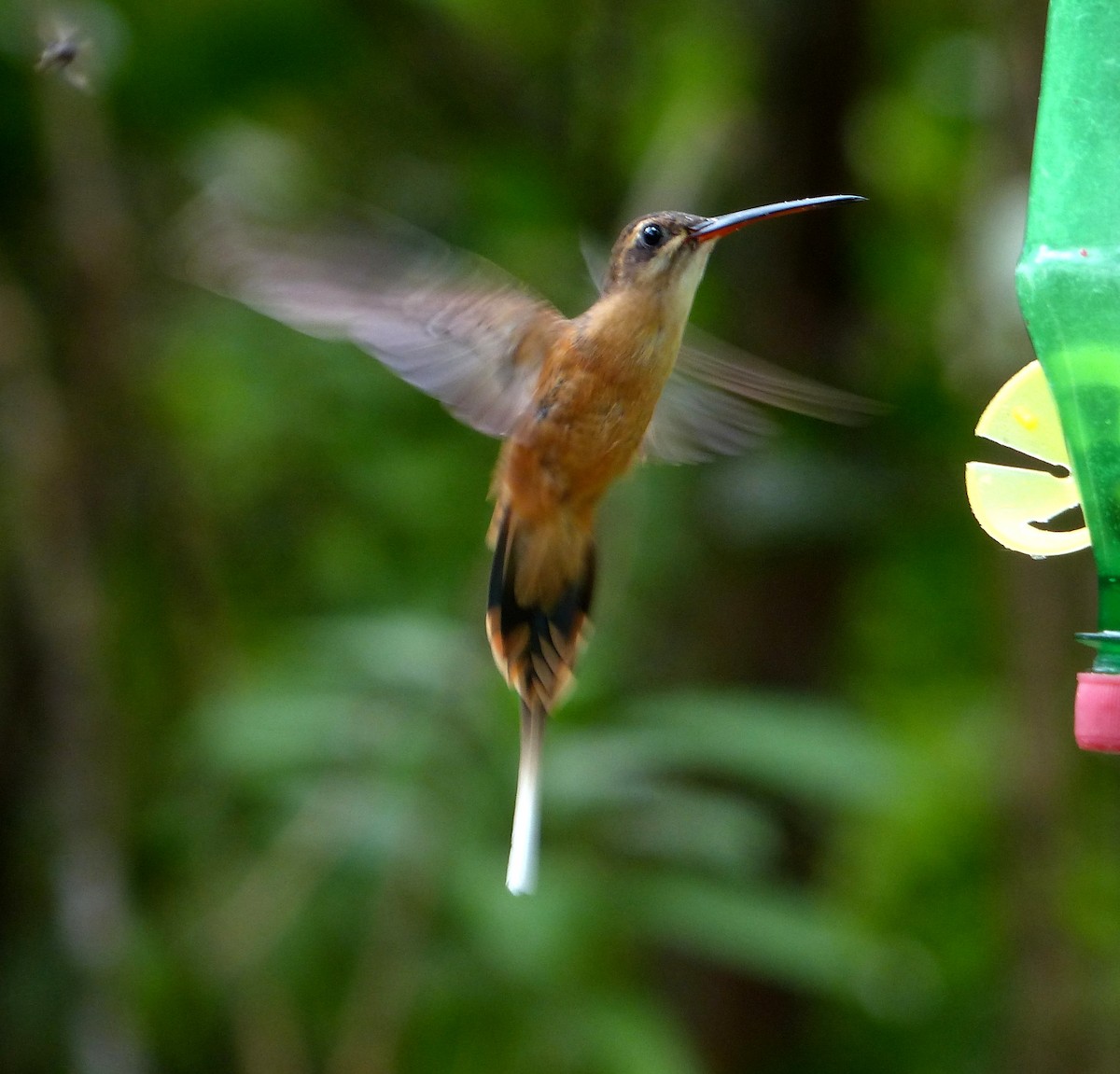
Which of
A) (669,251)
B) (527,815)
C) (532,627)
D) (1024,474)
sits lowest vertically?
(527,815)

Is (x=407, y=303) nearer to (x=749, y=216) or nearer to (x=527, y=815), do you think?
(x=749, y=216)

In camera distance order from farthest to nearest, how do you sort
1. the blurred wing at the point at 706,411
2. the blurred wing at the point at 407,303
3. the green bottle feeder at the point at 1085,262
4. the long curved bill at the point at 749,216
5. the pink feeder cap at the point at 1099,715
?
the blurred wing at the point at 706,411, the blurred wing at the point at 407,303, the long curved bill at the point at 749,216, the green bottle feeder at the point at 1085,262, the pink feeder cap at the point at 1099,715

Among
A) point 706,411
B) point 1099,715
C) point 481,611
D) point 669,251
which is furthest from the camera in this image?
point 481,611

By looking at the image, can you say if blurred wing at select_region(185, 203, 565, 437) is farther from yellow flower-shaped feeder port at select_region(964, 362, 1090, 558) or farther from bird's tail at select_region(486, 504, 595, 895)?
yellow flower-shaped feeder port at select_region(964, 362, 1090, 558)

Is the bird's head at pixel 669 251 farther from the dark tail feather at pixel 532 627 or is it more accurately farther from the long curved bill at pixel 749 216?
the dark tail feather at pixel 532 627

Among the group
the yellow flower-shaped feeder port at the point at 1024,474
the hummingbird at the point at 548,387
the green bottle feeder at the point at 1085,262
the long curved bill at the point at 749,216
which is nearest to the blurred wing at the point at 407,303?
the hummingbird at the point at 548,387

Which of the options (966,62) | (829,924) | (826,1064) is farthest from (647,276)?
(966,62)

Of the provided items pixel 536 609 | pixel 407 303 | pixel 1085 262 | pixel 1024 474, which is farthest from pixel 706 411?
pixel 1085 262
